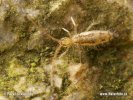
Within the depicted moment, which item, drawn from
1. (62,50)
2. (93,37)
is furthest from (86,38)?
(62,50)

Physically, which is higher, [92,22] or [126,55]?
[92,22]

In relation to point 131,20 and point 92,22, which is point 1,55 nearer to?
point 92,22

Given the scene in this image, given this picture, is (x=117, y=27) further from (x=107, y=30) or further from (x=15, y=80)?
(x=15, y=80)

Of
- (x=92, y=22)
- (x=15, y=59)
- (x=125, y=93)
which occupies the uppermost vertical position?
(x=92, y=22)

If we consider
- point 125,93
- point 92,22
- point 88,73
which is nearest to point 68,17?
point 92,22
